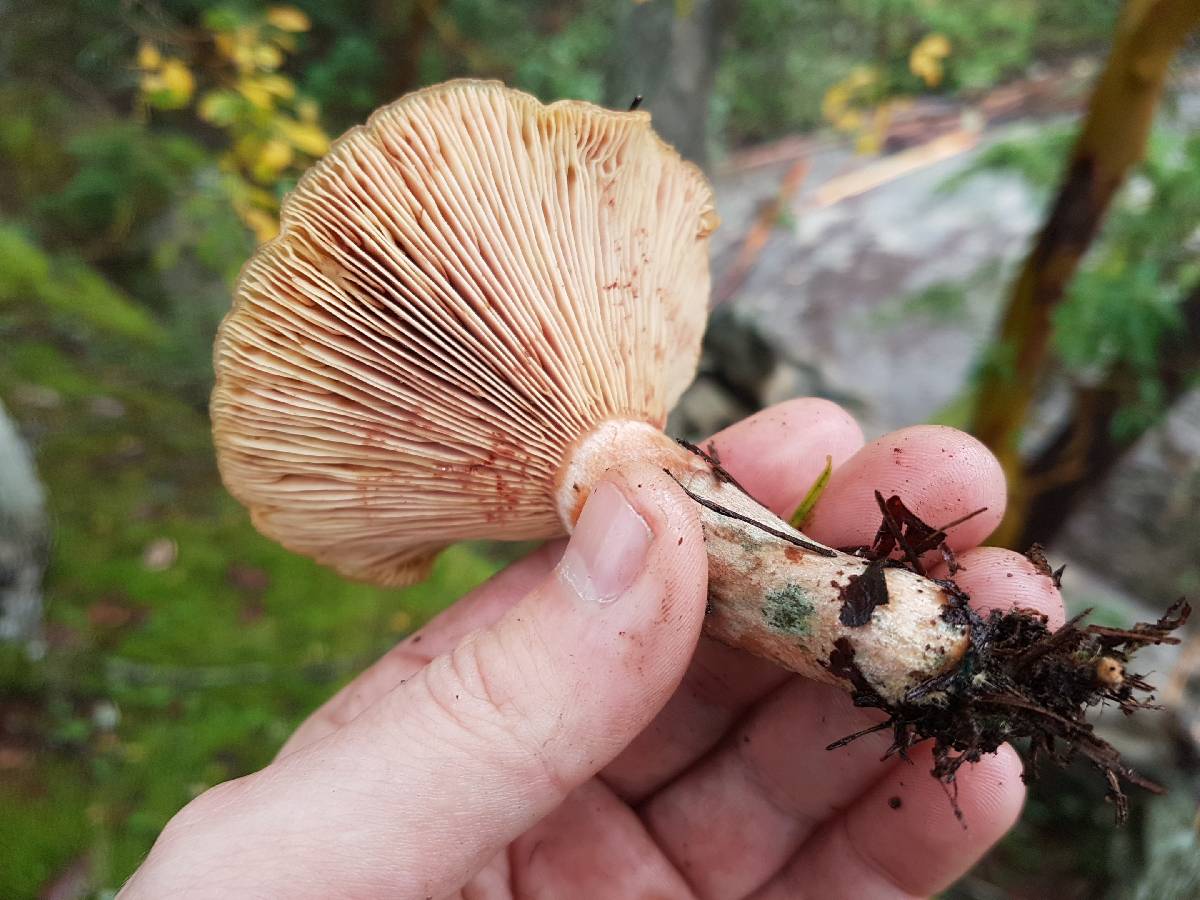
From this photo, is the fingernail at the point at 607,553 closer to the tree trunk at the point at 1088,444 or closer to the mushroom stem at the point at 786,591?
the mushroom stem at the point at 786,591

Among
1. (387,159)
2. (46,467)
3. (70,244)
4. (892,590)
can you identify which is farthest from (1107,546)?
(70,244)

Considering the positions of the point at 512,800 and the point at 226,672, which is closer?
the point at 512,800

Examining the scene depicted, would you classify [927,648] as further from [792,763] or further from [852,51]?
[852,51]

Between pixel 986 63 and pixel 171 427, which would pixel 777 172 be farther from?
pixel 171 427

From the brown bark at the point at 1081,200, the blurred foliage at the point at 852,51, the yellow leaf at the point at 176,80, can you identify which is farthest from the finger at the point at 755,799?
the blurred foliage at the point at 852,51

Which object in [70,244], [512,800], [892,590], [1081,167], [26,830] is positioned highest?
[1081,167]

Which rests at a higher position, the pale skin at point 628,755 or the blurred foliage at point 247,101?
the blurred foliage at point 247,101

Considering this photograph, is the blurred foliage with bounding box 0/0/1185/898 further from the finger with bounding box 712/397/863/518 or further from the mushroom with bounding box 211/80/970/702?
the finger with bounding box 712/397/863/518
